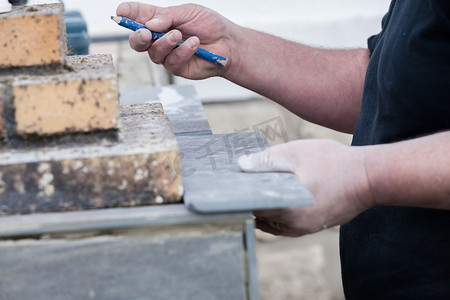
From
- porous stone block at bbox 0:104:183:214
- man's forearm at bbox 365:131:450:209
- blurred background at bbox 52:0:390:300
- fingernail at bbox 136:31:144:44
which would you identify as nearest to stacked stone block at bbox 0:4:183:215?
porous stone block at bbox 0:104:183:214

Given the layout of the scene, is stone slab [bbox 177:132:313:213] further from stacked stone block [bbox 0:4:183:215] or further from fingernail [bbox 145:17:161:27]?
fingernail [bbox 145:17:161:27]

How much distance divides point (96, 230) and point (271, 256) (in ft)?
7.23

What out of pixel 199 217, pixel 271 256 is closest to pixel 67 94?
pixel 199 217

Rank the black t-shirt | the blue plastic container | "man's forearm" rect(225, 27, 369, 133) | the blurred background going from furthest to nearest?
the blurred background, the blue plastic container, "man's forearm" rect(225, 27, 369, 133), the black t-shirt

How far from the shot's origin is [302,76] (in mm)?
1933

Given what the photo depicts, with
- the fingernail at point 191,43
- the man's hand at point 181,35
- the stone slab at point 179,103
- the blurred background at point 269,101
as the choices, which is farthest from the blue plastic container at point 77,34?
the blurred background at point 269,101

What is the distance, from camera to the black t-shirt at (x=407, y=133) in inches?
51.8

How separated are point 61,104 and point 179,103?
0.98 metres

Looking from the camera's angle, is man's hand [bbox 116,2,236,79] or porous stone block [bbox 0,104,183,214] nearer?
porous stone block [bbox 0,104,183,214]

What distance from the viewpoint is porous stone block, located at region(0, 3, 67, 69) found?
40.5 inches

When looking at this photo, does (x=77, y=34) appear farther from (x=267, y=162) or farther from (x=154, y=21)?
(x=267, y=162)

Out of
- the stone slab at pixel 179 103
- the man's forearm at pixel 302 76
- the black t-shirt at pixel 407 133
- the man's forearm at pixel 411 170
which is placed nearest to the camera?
the man's forearm at pixel 411 170

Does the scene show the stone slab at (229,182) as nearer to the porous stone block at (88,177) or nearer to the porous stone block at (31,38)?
the porous stone block at (88,177)

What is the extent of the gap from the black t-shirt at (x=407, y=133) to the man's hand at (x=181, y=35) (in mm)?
580
